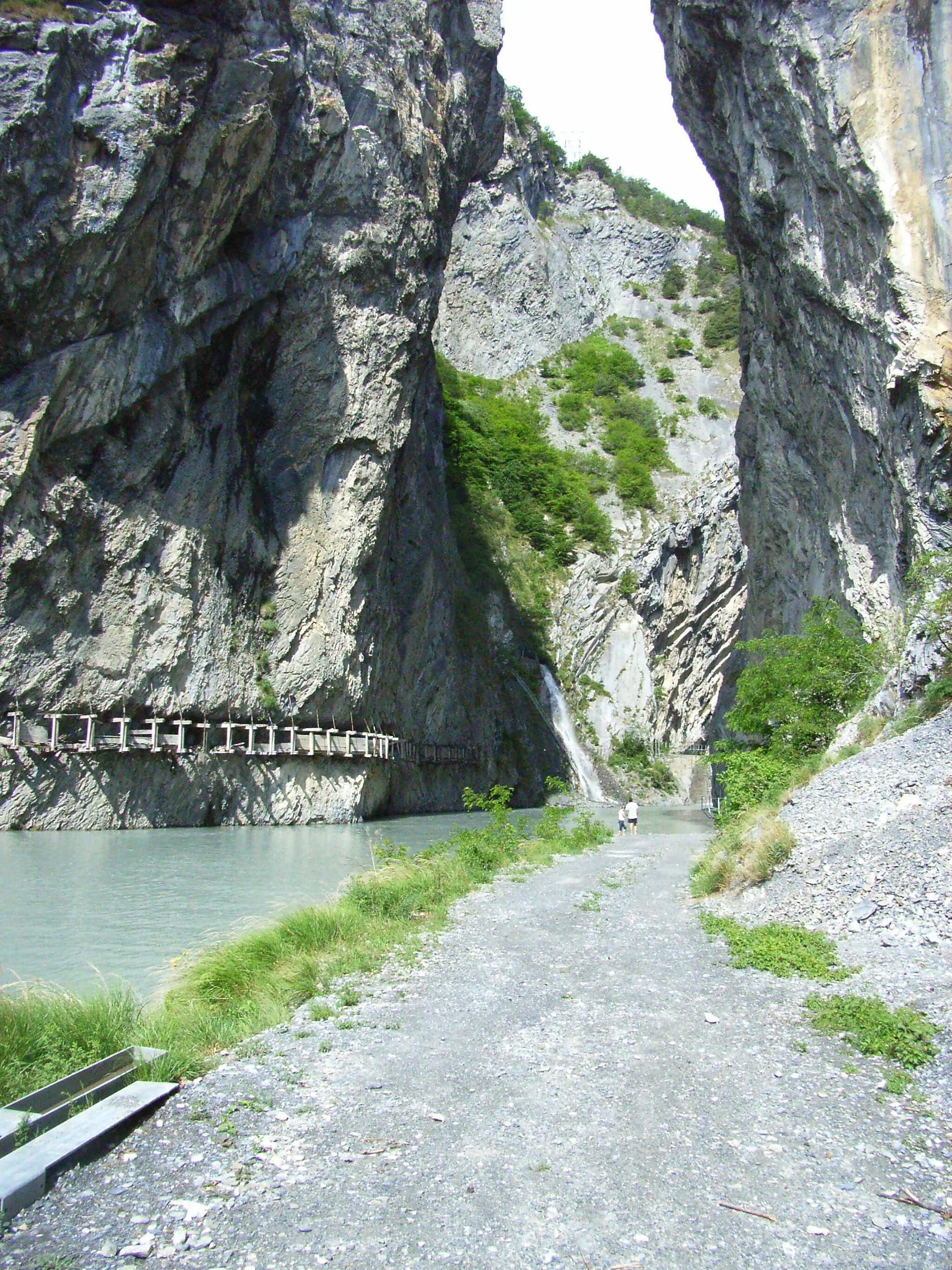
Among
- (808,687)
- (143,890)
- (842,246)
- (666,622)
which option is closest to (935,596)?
(808,687)

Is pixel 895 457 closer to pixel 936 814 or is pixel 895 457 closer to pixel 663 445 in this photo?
pixel 936 814

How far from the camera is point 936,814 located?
9398 mm

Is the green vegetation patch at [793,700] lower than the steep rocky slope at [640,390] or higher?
lower

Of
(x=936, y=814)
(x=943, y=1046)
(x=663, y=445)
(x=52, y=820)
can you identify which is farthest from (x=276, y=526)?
(x=663, y=445)

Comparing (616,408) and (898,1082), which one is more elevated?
(616,408)

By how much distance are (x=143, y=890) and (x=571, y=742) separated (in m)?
37.6

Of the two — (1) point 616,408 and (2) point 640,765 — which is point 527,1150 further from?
(1) point 616,408

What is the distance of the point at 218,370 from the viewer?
1181 inches

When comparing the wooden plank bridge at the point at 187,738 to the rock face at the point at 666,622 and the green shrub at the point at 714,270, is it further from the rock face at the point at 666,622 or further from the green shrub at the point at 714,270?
the green shrub at the point at 714,270

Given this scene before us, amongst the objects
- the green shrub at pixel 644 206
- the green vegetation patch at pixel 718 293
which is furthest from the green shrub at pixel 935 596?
the green shrub at pixel 644 206

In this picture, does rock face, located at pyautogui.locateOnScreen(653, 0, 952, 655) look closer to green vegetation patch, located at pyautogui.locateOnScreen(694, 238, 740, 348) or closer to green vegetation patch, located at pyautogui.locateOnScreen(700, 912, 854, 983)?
green vegetation patch, located at pyautogui.locateOnScreen(700, 912, 854, 983)

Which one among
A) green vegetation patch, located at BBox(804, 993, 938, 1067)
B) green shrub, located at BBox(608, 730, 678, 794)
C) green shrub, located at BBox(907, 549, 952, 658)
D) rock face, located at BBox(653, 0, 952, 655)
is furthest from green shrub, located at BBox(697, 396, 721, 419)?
green vegetation patch, located at BBox(804, 993, 938, 1067)

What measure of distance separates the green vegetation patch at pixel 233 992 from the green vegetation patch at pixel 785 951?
3476mm

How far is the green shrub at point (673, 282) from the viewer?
87.0 meters
